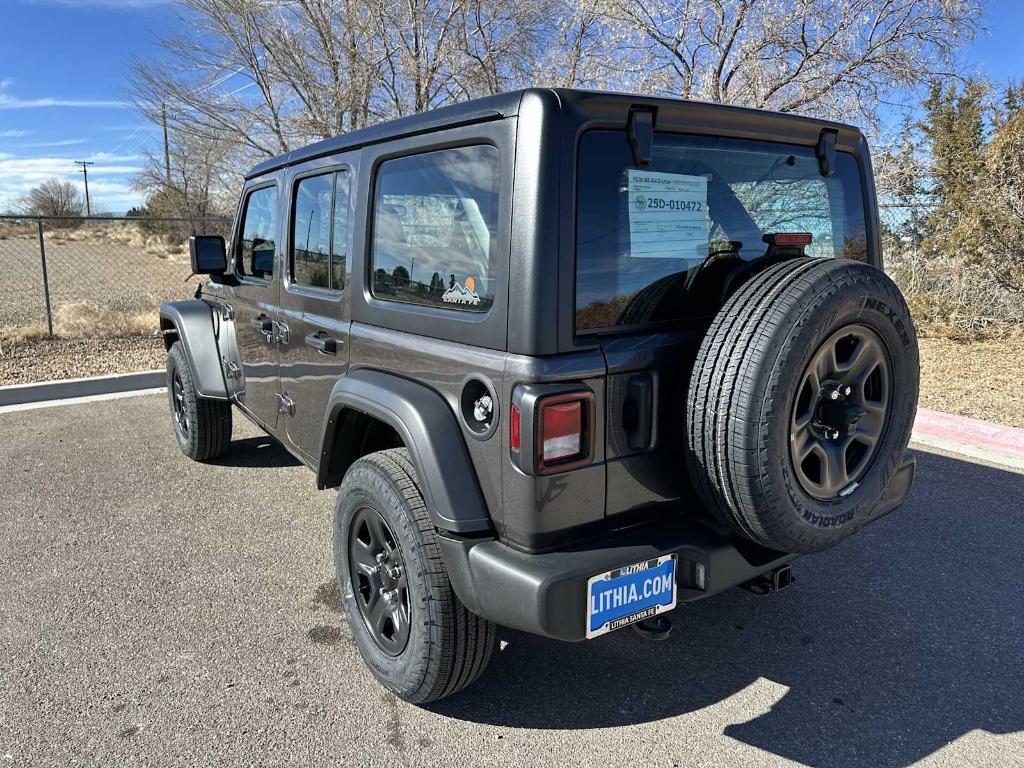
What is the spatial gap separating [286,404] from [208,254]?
4.01ft

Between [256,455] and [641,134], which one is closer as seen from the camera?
[641,134]

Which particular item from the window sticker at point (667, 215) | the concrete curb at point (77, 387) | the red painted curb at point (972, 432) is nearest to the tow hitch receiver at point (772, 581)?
the window sticker at point (667, 215)

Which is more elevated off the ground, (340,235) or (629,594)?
(340,235)

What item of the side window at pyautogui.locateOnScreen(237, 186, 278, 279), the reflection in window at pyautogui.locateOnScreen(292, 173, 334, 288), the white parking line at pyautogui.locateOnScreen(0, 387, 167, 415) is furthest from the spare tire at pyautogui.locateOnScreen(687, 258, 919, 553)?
the white parking line at pyautogui.locateOnScreen(0, 387, 167, 415)

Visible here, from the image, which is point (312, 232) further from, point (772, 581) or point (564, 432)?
point (772, 581)

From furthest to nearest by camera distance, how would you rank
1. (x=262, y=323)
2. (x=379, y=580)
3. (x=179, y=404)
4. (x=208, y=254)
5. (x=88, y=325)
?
(x=88, y=325), (x=179, y=404), (x=208, y=254), (x=262, y=323), (x=379, y=580)

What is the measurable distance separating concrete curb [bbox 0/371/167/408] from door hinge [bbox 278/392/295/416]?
12.2ft

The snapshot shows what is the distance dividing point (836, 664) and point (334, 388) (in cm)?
219

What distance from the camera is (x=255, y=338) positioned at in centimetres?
395

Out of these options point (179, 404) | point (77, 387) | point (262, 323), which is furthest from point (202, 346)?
point (77, 387)

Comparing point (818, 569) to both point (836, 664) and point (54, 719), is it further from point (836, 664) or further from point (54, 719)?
point (54, 719)

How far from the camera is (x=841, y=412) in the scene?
223 cm

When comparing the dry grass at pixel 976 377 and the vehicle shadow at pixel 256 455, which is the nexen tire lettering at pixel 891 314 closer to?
the vehicle shadow at pixel 256 455

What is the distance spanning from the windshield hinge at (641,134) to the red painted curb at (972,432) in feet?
13.1
